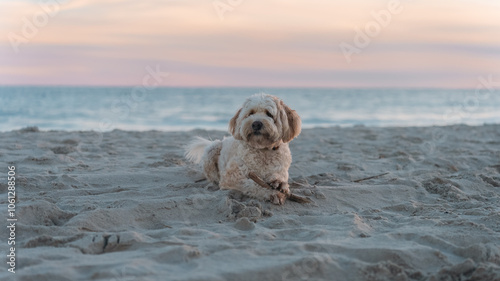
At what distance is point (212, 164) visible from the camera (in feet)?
19.9

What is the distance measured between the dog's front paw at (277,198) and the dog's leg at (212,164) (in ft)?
4.05

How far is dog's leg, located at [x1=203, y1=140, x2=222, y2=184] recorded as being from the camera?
6035mm

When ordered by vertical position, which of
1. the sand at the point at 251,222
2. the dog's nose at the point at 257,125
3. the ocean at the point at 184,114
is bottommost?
the sand at the point at 251,222

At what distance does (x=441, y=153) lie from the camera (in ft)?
27.9

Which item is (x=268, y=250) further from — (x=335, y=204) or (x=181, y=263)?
A: (x=335, y=204)

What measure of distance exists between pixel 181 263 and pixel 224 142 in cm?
312

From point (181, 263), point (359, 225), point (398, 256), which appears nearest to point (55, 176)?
point (181, 263)

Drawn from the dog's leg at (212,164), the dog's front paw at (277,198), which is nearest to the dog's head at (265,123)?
the dog's front paw at (277,198)

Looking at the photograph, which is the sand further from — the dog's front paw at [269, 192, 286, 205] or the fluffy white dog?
the fluffy white dog

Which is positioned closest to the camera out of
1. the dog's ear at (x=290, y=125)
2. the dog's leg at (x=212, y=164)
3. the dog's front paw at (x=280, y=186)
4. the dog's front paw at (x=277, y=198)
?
the dog's front paw at (x=277, y=198)

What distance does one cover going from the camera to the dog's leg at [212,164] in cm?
604

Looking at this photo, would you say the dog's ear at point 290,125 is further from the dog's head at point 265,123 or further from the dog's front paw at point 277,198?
the dog's front paw at point 277,198

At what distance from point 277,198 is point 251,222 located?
84 centimetres

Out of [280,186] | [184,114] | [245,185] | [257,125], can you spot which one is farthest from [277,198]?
[184,114]
